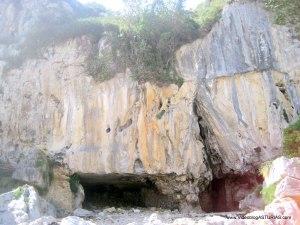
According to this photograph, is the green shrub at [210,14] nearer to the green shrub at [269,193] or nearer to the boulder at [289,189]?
the green shrub at [269,193]

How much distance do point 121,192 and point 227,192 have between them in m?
6.14

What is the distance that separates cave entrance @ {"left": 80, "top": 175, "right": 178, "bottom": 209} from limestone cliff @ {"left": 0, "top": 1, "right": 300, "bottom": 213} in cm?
69

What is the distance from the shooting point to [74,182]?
2112cm

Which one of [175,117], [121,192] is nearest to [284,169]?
[175,117]

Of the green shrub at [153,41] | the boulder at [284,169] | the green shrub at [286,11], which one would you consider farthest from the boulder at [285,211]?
the green shrub at [286,11]

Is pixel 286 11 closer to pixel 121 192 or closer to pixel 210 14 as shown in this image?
pixel 210 14

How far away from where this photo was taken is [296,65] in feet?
68.8

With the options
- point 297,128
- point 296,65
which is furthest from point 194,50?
point 297,128

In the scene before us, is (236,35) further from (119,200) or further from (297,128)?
(119,200)

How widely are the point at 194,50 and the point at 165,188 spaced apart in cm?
692

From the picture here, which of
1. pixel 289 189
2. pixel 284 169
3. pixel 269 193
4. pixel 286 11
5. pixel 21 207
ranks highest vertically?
pixel 286 11

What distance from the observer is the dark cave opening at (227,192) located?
21.2 m

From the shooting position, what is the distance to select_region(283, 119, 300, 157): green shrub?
17.4m

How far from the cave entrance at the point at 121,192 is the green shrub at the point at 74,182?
53cm
